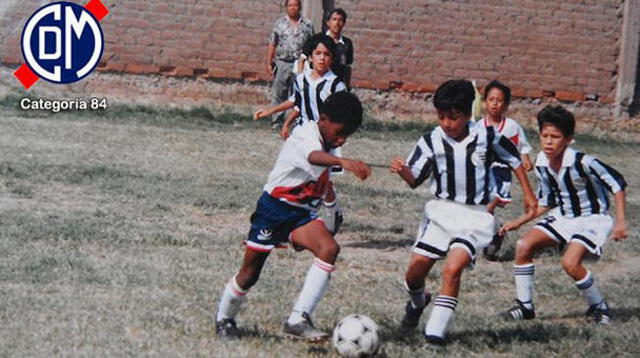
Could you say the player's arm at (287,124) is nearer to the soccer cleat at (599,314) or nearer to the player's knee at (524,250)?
the player's knee at (524,250)

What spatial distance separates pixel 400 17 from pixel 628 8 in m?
3.65

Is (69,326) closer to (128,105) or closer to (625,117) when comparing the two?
(128,105)

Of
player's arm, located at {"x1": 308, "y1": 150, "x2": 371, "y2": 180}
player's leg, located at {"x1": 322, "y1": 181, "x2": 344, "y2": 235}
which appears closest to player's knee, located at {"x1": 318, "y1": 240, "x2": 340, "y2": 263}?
player's arm, located at {"x1": 308, "y1": 150, "x2": 371, "y2": 180}

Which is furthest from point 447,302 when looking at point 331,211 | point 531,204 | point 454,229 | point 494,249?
point 331,211

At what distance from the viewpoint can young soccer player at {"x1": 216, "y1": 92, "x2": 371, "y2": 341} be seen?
5809 mm

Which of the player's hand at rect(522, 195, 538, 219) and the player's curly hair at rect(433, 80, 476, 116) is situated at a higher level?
the player's curly hair at rect(433, 80, 476, 116)

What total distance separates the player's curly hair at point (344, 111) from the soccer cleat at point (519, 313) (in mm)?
1851

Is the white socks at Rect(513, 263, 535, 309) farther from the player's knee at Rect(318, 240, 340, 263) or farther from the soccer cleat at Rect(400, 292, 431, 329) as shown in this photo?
the player's knee at Rect(318, 240, 340, 263)

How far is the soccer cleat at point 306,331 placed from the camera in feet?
19.1

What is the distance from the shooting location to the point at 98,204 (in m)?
9.87

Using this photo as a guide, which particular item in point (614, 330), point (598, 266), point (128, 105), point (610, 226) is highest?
point (610, 226)

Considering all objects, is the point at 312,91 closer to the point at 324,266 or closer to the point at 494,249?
the point at 494,249

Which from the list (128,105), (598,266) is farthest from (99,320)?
(128,105)

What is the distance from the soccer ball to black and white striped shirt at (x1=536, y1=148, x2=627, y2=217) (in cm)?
180
